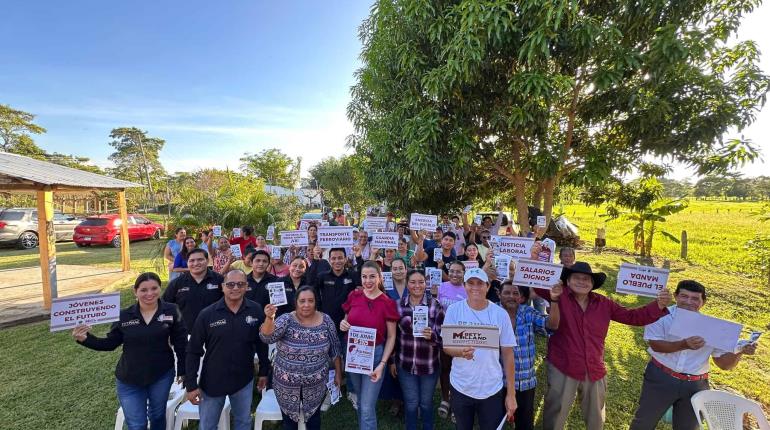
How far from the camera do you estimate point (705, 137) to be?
19.7ft

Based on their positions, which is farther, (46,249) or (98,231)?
(98,231)

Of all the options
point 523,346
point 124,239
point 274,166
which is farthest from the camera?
point 274,166

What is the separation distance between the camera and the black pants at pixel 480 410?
9.65ft

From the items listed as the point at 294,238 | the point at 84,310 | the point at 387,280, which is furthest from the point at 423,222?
the point at 84,310

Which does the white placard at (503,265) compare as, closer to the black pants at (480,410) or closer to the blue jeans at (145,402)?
the black pants at (480,410)

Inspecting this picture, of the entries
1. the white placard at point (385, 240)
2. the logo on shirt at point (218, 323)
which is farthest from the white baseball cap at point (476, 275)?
the white placard at point (385, 240)

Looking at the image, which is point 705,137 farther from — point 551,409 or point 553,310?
point 551,409

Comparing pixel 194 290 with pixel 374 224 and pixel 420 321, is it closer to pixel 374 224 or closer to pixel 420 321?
pixel 420 321

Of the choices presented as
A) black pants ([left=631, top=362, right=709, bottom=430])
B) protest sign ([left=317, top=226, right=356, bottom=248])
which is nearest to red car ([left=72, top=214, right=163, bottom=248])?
protest sign ([left=317, top=226, right=356, bottom=248])

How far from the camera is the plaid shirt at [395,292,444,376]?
Answer: 11.4 ft

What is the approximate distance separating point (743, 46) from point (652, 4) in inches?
93.9

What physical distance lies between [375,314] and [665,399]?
291cm

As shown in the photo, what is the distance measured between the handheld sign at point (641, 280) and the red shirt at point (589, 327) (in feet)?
0.45

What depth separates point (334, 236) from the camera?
5539mm
